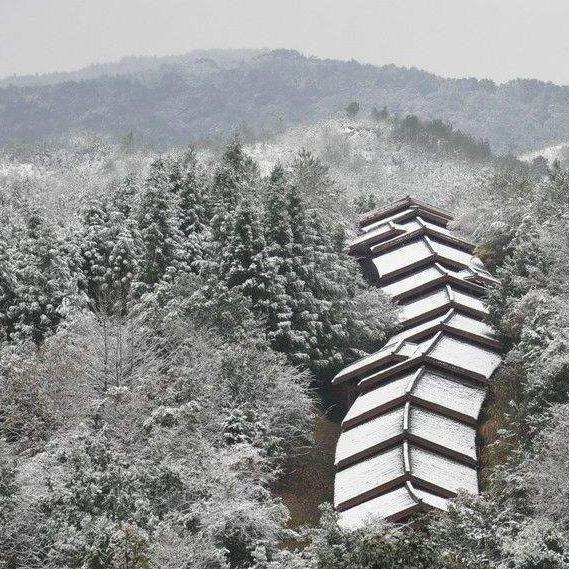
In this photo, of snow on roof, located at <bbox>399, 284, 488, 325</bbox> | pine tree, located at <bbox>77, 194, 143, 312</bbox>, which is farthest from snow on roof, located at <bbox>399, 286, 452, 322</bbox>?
pine tree, located at <bbox>77, 194, 143, 312</bbox>

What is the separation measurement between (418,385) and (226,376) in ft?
29.6

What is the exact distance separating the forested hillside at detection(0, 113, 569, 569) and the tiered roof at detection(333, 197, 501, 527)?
1170 mm

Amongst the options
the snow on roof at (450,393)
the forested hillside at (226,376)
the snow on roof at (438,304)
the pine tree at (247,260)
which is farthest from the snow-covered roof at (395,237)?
the snow on roof at (450,393)

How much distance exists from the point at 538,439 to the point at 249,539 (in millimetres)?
10489

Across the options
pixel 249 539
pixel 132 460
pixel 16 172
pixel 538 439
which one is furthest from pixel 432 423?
pixel 16 172

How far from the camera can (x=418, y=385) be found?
3931 centimetres

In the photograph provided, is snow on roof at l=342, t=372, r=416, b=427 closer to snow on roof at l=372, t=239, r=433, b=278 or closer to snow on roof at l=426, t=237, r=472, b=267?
snow on roof at l=372, t=239, r=433, b=278

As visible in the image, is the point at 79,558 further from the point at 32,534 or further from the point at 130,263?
the point at 130,263

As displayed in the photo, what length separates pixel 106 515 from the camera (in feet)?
83.8

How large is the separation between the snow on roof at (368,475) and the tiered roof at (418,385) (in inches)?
1.9

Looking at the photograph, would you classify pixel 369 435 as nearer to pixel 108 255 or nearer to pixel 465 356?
pixel 465 356

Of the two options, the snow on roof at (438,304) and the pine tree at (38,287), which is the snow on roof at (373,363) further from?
the pine tree at (38,287)

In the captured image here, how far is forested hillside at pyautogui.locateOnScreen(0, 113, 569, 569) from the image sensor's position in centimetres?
2555

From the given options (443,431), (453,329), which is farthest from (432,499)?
(453,329)
